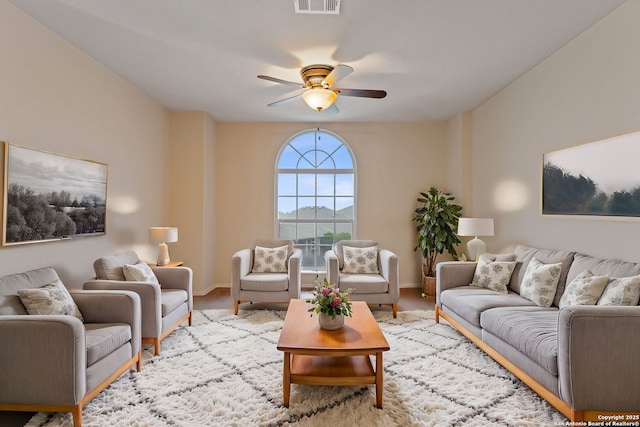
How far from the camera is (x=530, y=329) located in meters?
2.39

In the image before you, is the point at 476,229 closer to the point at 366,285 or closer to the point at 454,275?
the point at 454,275

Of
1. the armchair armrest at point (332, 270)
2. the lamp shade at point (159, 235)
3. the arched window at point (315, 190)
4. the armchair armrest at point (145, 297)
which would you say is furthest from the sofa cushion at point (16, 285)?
the arched window at point (315, 190)

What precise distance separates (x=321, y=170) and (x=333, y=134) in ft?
2.16

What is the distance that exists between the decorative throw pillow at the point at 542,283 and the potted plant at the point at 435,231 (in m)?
1.97

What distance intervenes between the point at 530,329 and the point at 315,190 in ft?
13.7

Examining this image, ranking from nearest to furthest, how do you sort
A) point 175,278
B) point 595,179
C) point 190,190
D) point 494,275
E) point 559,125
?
point 595,179 → point 559,125 → point 494,275 → point 175,278 → point 190,190

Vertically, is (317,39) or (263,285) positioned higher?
(317,39)

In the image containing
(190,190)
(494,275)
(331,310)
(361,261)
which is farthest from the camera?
(190,190)

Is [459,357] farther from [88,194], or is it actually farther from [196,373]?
[88,194]

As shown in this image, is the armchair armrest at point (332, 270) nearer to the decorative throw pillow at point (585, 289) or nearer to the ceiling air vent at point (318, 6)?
the decorative throw pillow at point (585, 289)

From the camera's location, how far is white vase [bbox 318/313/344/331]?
265 centimetres

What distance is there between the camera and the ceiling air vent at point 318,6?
254 cm

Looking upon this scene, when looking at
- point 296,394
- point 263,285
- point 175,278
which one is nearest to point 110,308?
point 175,278

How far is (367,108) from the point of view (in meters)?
5.11
